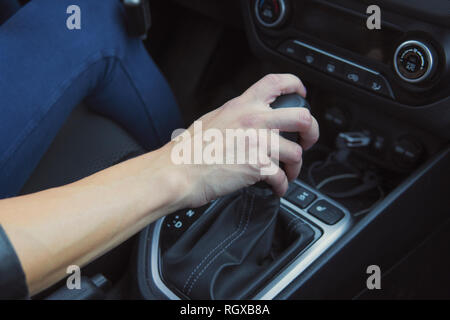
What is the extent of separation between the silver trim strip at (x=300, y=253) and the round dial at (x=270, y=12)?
0.34 m

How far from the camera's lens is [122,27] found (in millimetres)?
941

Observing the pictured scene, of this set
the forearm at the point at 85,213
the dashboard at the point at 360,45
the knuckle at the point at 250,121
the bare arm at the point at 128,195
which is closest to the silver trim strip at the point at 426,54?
the dashboard at the point at 360,45

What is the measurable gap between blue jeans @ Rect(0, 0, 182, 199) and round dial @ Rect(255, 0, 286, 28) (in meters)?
0.25

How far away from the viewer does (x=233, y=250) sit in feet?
2.50

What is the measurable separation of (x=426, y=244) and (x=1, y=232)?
844 millimetres

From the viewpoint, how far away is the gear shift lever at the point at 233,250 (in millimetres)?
735

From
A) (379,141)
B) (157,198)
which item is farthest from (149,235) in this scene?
(379,141)

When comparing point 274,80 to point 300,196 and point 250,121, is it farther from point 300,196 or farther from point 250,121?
point 300,196

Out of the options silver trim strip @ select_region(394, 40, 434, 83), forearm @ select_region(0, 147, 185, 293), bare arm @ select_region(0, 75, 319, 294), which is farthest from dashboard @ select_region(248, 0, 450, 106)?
forearm @ select_region(0, 147, 185, 293)

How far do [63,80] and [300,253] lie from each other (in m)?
0.50

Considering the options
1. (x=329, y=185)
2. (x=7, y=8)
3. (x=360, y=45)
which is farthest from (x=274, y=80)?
(x=7, y=8)

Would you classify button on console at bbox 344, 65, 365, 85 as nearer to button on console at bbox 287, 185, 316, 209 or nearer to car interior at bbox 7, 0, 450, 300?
car interior at bbox 7, 0, 450, 300

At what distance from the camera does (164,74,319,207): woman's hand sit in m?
0.63

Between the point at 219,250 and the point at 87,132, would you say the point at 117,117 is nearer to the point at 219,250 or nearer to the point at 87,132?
the point at 87,132
